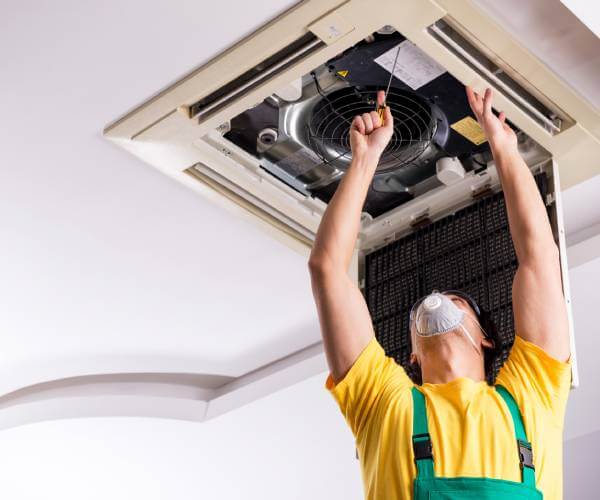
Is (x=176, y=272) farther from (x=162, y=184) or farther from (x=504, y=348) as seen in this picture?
(x=504, y=348)

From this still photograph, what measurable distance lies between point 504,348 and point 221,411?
208cm

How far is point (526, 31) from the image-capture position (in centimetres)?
282

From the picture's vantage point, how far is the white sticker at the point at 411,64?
2.90 metres

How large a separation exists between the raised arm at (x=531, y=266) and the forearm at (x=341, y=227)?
348 millimetres

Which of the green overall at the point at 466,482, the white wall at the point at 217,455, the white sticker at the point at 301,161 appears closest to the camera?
the green overall at the point at 466,482

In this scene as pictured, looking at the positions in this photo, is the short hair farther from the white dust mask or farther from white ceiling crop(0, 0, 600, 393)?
white ceiling crop(0, 0, 600, 393)

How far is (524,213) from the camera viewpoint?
2545 mm

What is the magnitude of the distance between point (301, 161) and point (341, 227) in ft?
2.76

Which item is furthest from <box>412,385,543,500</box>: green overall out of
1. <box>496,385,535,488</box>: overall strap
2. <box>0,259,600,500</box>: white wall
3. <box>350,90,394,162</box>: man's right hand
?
<box>0,259,600,500</box>: white wall

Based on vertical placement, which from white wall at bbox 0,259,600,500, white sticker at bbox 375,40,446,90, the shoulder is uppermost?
white sticker at bbox 375,40,446,90

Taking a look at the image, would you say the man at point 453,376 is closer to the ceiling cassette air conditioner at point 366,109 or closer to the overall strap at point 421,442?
the overall strap at point 421,442

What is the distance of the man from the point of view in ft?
7.31

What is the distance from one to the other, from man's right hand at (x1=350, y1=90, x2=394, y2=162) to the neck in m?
0.47

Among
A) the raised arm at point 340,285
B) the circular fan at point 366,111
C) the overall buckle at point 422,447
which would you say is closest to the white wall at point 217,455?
the circular fan at point 366,111
